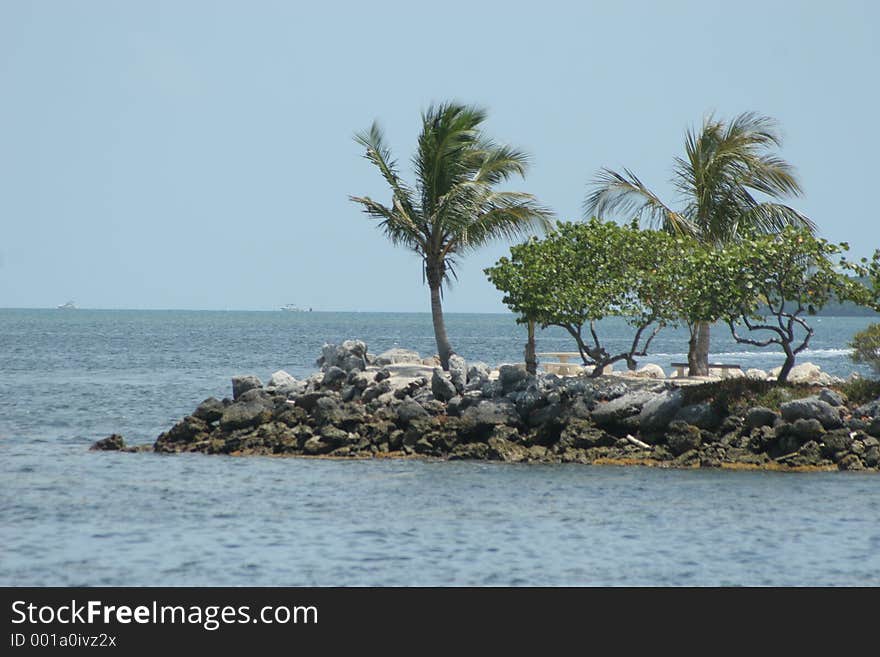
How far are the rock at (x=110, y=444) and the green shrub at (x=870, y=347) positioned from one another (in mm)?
21926

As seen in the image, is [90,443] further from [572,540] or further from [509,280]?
[572,540]

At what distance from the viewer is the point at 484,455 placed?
3170 centimetres

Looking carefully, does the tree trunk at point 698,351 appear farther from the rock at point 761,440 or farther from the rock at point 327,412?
the rock at point 327,412

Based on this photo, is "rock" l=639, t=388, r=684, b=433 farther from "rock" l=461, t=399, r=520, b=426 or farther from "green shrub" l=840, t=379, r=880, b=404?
"green shrub" l=840, t=379, r=880, b=404

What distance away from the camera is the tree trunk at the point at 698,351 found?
38625 millimetres

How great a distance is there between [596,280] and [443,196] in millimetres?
6590

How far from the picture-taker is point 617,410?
31.8m

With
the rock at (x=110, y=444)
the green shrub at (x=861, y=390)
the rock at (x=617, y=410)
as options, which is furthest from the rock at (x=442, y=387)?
the green shrub at (x=861, y=390)

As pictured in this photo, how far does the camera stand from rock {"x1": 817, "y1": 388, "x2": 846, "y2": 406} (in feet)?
102

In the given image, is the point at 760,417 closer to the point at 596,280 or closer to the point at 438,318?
the point at 596,280
